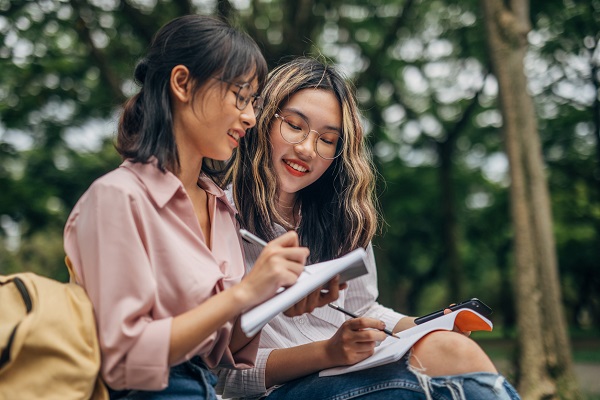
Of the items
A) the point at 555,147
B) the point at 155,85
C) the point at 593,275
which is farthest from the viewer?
the point at 593,275

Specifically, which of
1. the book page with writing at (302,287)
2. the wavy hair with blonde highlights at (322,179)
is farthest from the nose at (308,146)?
the book page with writing at (302,287)

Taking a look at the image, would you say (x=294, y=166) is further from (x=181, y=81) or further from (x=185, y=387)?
(x=185, y=387)

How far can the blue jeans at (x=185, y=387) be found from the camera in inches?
72.8

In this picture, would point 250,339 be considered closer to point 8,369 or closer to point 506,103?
point 8,369

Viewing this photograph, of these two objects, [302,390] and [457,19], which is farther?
[457,19]

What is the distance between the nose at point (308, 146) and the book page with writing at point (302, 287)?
795 mm

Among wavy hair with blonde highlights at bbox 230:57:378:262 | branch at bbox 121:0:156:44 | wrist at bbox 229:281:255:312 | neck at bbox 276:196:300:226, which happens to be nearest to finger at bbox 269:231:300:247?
wrist at bbox 229:281:255:312

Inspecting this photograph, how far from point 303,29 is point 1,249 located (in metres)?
15.3

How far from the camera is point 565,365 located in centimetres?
636

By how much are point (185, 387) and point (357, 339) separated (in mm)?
571

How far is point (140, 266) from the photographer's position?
5.85ft

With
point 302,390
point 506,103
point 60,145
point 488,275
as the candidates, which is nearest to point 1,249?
point 60,145

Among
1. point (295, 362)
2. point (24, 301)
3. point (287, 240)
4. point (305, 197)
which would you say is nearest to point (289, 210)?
point (305, 197)

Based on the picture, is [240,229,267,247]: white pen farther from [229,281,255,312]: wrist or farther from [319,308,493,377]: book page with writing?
[319,308,493,377]: book page with writing
